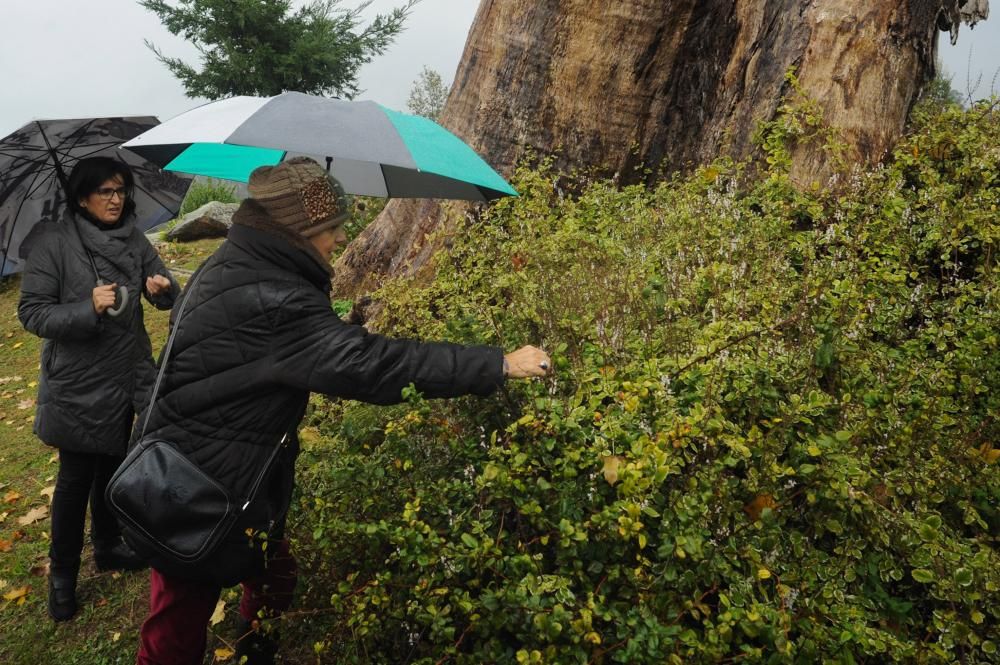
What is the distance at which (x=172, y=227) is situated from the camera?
12.7 meters

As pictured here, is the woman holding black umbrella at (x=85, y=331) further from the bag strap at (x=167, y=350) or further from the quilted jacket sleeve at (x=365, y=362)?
the quilted jacket sleeve at (x=365, y=362)

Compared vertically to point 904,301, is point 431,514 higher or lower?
lower

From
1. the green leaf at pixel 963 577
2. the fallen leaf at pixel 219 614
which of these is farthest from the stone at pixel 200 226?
the green leaf at pixel 963 577

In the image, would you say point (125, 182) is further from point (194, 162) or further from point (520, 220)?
point (520, 220)

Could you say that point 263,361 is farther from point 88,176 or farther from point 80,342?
point 88,176

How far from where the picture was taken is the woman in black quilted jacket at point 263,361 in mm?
2266

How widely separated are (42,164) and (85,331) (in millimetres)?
1064

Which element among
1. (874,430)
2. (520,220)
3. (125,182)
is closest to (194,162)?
(125,182)

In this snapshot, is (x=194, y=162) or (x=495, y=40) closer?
(x=194, y=162)

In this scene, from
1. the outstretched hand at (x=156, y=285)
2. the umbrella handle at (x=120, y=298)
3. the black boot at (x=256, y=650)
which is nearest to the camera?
the black boot at (x=256, y=650)

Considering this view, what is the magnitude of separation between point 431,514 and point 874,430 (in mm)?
1582

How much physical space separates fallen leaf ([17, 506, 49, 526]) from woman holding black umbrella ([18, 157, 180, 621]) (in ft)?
4.36

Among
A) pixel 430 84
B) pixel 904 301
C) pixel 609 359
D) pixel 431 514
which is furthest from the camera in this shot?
pixel 430 84

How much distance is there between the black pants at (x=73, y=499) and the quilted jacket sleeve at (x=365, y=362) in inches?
83.6
